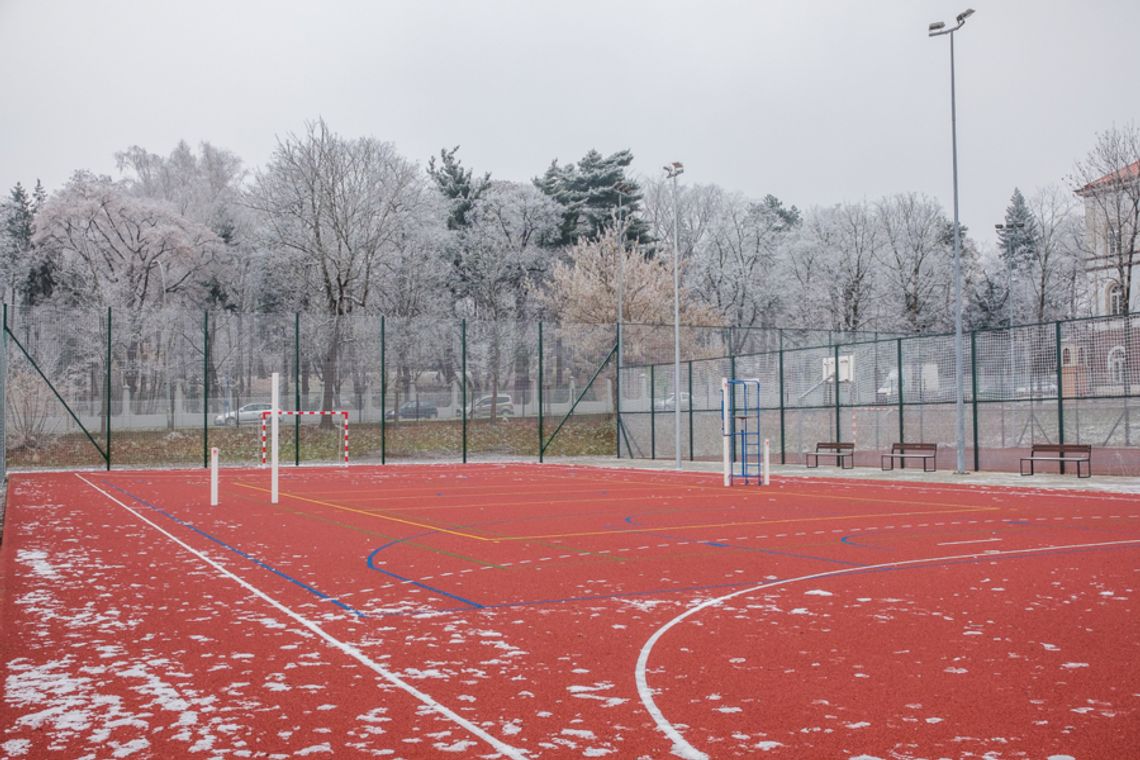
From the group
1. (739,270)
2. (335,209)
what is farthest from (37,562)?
(739,270)

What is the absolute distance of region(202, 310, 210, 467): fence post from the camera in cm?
2877

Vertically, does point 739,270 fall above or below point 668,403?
above

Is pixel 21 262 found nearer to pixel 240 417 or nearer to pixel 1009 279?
pixel 240 417

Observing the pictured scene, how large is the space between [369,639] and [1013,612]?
434 centimetres

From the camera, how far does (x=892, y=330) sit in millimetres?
54125

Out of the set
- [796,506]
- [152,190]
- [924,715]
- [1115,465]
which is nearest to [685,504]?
[796,506]

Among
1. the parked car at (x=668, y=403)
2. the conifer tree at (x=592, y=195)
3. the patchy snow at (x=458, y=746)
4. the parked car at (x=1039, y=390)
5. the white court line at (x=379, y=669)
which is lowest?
the white court line at (x=379, y=669)

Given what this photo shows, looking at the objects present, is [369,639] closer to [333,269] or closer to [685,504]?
[685,504]

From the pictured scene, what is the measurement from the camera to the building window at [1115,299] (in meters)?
43.0

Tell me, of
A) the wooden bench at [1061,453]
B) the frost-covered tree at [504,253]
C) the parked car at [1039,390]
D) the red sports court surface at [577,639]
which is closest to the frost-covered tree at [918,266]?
the frost-covered tree at [504,253]

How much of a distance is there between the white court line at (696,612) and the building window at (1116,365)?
1181 centimetres

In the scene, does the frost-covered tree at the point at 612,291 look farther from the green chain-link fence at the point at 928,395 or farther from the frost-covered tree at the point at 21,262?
the frost-covered tree at the point at 21,262

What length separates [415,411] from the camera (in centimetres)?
3197

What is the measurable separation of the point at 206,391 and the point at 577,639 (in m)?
25.4
